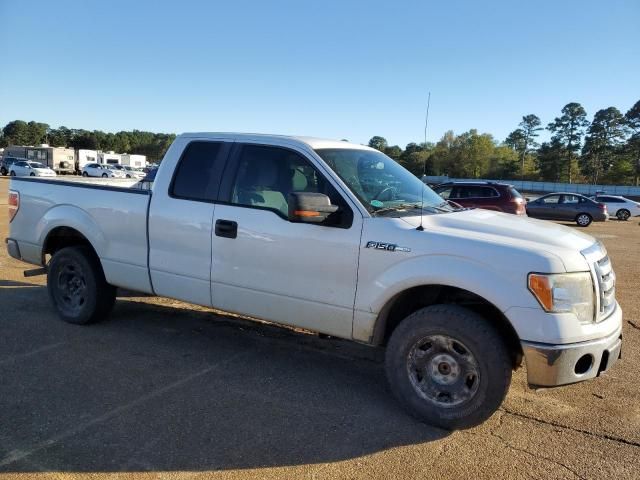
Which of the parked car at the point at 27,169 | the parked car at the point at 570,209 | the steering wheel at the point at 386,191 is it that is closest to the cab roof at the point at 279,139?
the steering wheel at the point at 386,191

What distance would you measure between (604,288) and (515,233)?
2.23 ft

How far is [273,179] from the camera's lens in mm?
4453

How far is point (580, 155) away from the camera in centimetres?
10281

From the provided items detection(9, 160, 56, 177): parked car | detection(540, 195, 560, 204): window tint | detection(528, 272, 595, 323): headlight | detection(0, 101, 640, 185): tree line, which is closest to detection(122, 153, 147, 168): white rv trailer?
detection(9, 160, 56, 177): parked car

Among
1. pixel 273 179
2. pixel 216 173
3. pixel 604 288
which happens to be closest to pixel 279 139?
pixel 273 179

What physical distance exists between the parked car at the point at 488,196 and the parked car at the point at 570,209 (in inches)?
418

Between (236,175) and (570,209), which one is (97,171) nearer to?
(570,209)

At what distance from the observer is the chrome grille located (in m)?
3.51

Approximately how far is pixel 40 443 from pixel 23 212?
3.47m

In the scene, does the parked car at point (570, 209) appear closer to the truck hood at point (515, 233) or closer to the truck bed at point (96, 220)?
the truck hood at point (515, 233)

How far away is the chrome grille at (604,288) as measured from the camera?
3.51 meters

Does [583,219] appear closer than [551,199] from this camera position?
Yes

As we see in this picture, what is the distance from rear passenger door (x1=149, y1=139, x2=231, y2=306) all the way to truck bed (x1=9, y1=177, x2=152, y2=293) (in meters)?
0.16

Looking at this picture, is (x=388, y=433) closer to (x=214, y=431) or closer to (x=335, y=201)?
(x=214, y=431)
